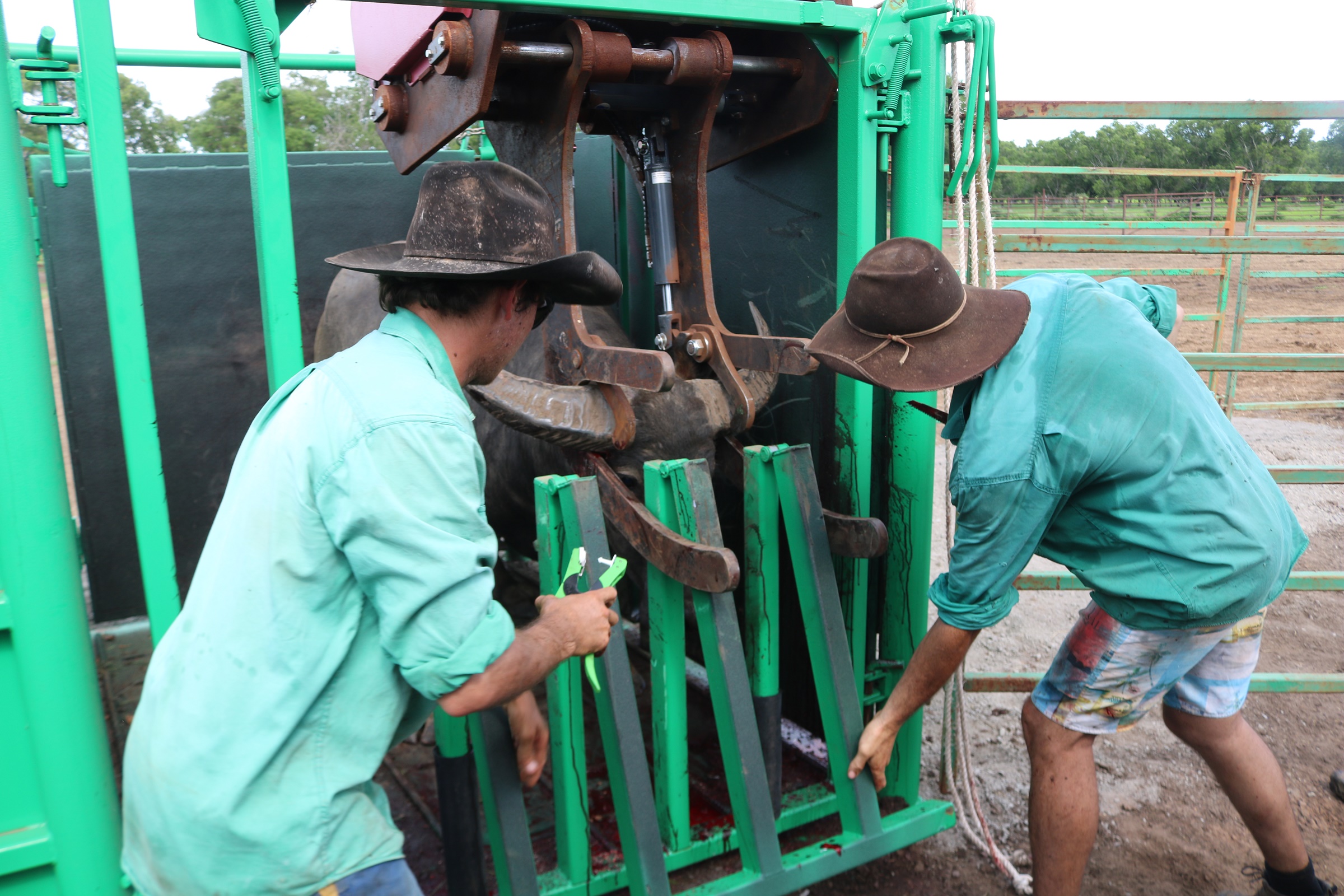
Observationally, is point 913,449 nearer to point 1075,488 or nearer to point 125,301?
point 1075,488

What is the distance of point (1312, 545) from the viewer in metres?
5.93

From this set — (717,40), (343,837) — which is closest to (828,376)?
(717,40)

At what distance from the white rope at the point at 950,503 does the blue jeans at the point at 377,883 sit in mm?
1559

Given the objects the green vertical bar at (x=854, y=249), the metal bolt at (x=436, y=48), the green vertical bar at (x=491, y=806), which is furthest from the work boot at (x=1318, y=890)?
the metal bolt at (x=436, y=48)

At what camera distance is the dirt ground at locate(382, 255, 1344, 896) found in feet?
9.39

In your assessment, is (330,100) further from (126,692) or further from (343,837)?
(343,837)

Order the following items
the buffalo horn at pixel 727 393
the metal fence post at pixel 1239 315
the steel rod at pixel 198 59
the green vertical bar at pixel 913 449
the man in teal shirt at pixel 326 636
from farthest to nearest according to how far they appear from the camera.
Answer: the metal fence post at pixel 1239 315 → the steel rod at pixel 198 59 → the buffalo horn at pixel 727 393 → the green vertical bar at pixel 913 449 → the man in teal shirt at pixel 326 636

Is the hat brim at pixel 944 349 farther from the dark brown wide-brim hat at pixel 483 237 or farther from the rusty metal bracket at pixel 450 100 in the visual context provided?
the rusty metal bracket at pixel 450 100

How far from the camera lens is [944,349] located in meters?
2.10

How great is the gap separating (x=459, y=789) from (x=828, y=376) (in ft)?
5.10

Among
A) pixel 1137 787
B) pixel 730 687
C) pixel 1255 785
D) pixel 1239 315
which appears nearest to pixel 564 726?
pixel 730 687

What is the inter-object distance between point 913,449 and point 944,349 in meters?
0.72

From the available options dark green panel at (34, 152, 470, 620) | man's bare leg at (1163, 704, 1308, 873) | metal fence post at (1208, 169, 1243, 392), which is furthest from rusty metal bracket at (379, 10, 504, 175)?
metal fence post at (1208, 169, 1243, 392)

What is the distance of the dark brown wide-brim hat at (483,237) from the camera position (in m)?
1.60
